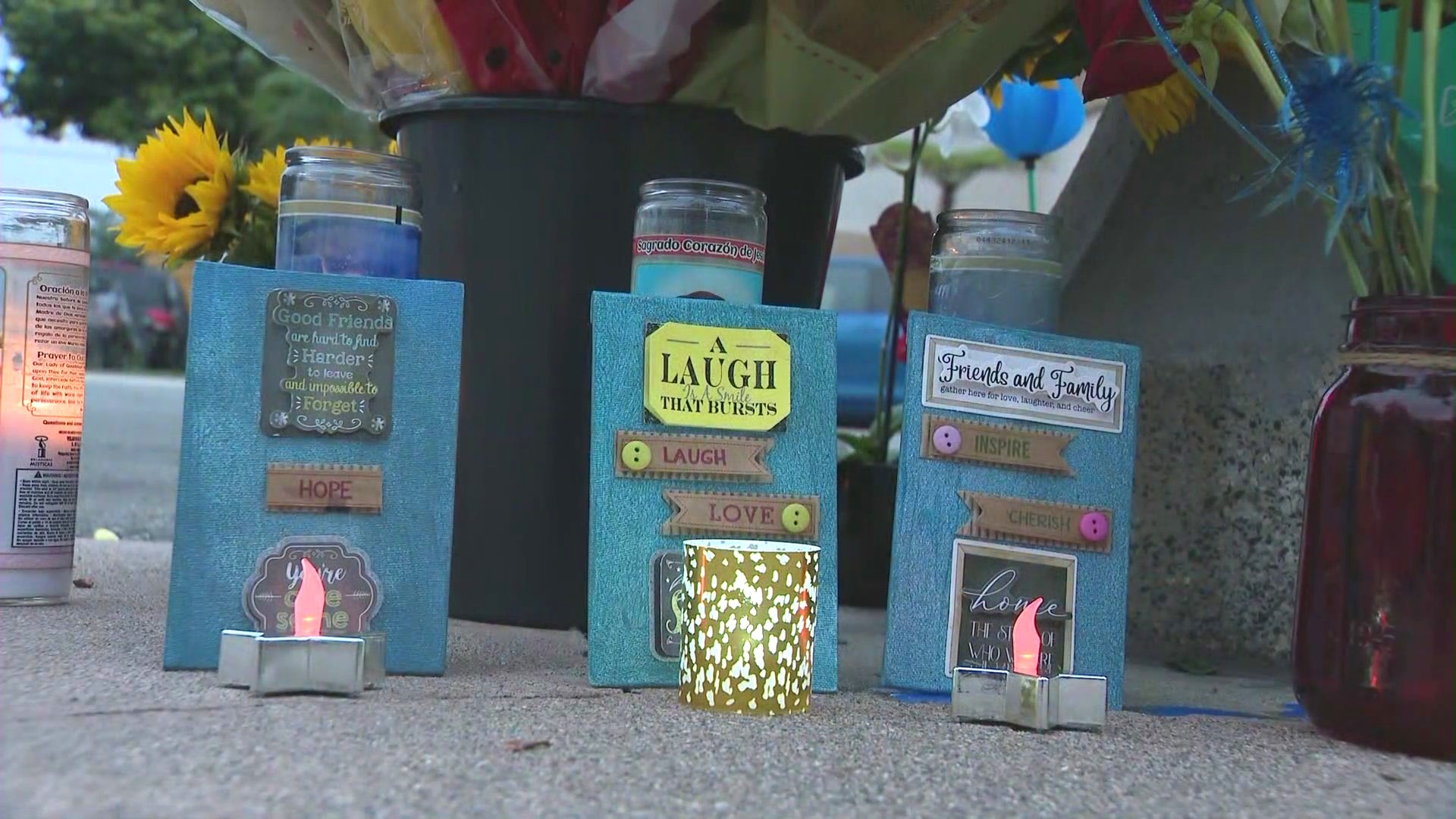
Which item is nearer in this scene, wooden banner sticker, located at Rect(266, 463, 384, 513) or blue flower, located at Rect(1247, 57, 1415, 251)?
blue flower, located at Rect(1247, 57, 1415, 251)

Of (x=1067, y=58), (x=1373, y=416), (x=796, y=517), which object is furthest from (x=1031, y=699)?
(x=1067, y=58)

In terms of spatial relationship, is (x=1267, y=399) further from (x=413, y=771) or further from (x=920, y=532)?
(x=413, y=771)

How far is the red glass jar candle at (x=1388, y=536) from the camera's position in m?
1.30

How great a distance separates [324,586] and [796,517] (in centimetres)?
50

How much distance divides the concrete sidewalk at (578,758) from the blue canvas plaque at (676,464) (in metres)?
0.08

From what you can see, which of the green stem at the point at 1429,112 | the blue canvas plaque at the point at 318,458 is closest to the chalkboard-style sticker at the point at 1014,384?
the green stem at the point at 1429,112

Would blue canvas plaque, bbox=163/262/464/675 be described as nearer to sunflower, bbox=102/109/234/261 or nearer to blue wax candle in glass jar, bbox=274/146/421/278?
blue wax candle in glass jar, bbox=274/146/421/278

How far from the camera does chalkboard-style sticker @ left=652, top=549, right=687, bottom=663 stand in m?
1.49

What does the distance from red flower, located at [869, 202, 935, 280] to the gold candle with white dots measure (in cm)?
140

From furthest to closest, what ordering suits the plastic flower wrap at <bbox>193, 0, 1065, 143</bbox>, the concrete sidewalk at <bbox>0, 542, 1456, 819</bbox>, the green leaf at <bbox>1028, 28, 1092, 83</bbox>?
1. the green leaf at <bbox>1028, 28, 1092, 83</bbox>
2. the plastic flower wrap at <bbox>193, 0, 1065, 143</bbox>
3. the concrete sidewalk at <bbox>0, 542, 1456, 819</bbox>

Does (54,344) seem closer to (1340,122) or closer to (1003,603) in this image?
(1003,603)

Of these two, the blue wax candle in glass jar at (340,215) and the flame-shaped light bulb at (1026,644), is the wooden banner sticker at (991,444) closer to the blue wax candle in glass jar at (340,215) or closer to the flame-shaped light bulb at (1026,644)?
the flame-shaped light bulb at (1026,644)

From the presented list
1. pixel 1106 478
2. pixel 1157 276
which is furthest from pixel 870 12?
pixel 1157 276

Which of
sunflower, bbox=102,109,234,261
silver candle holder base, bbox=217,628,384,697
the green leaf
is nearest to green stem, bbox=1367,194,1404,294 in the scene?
the green leaf
